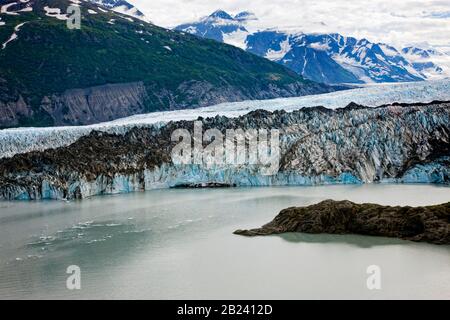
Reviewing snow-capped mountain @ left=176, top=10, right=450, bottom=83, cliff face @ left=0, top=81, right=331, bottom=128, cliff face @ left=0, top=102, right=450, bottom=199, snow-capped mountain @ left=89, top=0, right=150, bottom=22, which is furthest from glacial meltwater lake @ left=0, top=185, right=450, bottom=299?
snow-capped mountain @ left=176, top=10, right=450, bottom=83

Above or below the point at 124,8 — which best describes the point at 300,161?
below

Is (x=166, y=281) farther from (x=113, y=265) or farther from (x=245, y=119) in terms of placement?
(x=245, y=119)

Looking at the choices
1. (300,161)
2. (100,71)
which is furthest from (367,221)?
(100,71)

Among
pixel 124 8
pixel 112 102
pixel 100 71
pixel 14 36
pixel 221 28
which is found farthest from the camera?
pixel 221 28

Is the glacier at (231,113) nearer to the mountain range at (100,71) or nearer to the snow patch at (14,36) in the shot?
the mountain range at (100,71)

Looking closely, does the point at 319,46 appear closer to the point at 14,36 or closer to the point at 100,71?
the point at 100,71

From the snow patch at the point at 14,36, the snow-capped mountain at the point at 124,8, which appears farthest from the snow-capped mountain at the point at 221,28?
the snow patch at the point at 14,36
